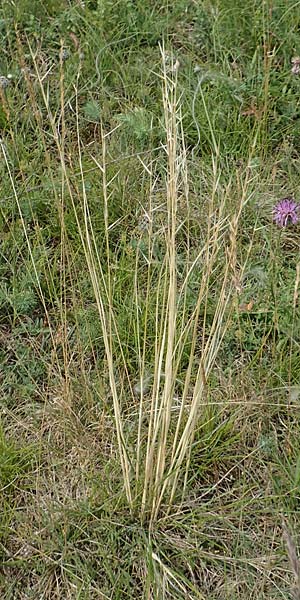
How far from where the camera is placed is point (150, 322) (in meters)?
2.25

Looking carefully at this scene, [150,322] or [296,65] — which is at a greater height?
[296,65]

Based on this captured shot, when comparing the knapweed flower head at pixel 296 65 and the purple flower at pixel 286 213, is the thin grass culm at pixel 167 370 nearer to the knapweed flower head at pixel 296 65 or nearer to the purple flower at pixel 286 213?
the purple flower at pixel 286 213

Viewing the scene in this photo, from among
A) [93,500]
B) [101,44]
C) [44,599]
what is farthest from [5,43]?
[44,599]

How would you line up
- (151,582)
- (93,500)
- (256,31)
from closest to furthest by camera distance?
(151,582), (93,500), (256,31)

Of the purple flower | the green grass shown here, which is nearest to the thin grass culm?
the green grass

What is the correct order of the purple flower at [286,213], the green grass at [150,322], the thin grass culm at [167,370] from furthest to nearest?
the purple flower at [286,213]
the green grass at [150,322]
the thin grass culm at [167,370]

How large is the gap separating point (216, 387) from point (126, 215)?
2.04 feet

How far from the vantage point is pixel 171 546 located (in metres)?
1.87

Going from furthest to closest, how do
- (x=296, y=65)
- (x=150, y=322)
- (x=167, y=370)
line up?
(x=296, y=65), (x=150, y=322), (x=167, y=370)

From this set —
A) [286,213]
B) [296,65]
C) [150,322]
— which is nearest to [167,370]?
[150,322]

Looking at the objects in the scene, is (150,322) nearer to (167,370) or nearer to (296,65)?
(167,370)

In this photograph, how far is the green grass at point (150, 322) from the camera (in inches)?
71.6

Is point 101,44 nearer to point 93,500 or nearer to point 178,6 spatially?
point 178,6

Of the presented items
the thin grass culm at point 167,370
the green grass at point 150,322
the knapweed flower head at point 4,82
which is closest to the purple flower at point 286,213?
the green grass at point 150,322
